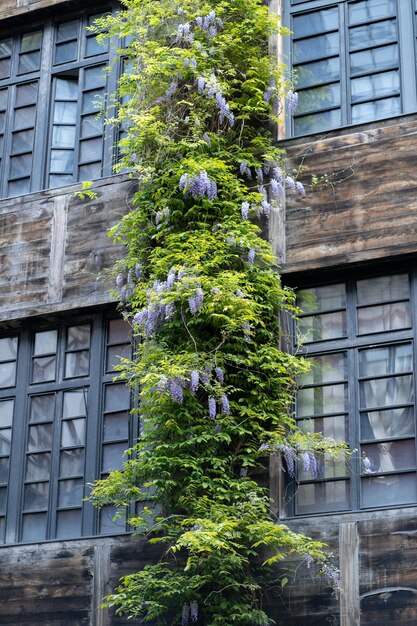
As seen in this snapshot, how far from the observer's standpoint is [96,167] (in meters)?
16.6

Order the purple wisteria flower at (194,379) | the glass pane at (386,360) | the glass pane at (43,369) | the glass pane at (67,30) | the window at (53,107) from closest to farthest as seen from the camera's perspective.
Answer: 1. the purple wisteria flower at (194,379)
2. the glass pane at (386,360)
3. the glass pane at (43,369)
4. the window at (53,107)
5. the glass pane at (67,30)

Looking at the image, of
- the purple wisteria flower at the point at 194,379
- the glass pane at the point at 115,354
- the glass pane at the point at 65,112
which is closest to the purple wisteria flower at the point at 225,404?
the purple wisteria flower at the point at 194,379

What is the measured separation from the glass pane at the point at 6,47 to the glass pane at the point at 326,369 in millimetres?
6376

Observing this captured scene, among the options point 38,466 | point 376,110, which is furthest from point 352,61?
point 38,466

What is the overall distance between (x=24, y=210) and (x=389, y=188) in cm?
464

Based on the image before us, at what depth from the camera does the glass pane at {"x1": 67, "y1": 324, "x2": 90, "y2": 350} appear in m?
15.8

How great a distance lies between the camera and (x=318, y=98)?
15.4 m

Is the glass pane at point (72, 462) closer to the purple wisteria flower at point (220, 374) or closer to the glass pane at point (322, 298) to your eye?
the purple wisteria flower at point (220, 374)

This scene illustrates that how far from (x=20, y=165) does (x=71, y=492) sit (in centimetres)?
435

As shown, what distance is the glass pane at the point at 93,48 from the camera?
56.3 ft

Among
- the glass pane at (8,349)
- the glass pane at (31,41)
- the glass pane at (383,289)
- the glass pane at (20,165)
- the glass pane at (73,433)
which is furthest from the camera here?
the glass pane at (31,41)

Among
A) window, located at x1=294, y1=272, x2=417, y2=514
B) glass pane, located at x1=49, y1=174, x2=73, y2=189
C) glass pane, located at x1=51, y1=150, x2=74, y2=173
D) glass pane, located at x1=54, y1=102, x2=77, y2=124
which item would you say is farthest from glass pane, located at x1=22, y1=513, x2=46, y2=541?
glass pane, located at x1=54, y1=102, x2=77, y2=124

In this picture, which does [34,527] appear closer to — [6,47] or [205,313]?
[205,313]

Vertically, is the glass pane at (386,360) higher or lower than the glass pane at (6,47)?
lower
